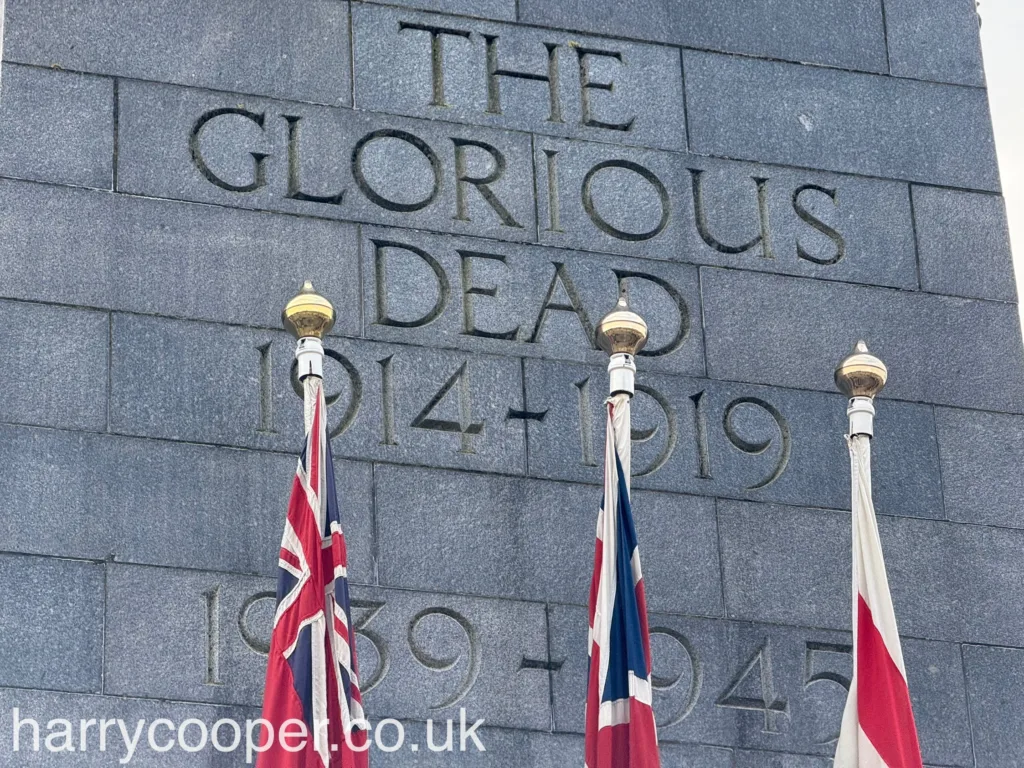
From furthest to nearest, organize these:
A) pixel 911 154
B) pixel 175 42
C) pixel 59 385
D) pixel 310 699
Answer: pixel 911 154, pixel 175 42, pixel 59 385, pixel 310 699

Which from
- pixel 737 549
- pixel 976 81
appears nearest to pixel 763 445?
pixel 737 549

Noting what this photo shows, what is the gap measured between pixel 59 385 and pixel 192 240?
1379 millimetres

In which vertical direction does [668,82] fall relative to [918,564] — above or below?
above

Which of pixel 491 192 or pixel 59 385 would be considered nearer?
pixel 59 385

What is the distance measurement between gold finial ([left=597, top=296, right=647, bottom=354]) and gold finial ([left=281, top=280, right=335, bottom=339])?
1.71m

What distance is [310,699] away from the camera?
15.2 metres

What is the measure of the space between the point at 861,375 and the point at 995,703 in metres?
2.49

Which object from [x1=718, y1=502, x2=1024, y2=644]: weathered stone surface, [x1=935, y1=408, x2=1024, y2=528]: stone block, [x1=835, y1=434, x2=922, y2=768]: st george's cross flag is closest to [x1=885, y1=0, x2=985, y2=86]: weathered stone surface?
[x1=935, y1=408, x2=1024, y2=528]: stone block

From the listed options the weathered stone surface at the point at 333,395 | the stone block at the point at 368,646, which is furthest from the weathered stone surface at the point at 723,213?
the stone block at the point at 368,646

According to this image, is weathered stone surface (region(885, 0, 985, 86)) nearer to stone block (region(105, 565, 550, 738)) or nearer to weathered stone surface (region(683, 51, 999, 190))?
weathered stone surface (region(683, 51, 999, 190))

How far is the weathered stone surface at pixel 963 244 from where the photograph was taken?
19062 mm

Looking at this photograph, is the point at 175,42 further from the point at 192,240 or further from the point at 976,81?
the point at 976,81

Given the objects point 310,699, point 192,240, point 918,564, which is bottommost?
point 310,699

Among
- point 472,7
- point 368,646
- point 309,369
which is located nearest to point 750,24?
point 472,7
